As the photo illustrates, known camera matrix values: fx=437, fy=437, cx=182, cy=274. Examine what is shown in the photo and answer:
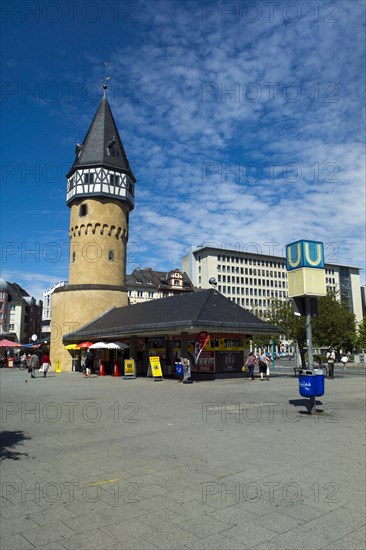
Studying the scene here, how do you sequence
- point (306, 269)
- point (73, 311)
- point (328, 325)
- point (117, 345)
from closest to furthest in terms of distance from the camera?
point (306, 269) < point (117, 345) < point (328, 325) < point (73, 311)

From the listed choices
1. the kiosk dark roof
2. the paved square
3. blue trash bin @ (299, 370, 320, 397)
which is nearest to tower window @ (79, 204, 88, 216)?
the kiosk dark roof

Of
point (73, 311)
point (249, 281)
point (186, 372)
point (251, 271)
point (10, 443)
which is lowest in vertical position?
point (10, 443)

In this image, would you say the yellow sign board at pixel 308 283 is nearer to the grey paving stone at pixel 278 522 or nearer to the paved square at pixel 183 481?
the paved square at pixel 183 481

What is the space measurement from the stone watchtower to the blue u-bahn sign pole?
32.9 m

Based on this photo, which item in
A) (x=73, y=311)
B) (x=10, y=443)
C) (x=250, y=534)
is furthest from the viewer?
(x=73, y=311)

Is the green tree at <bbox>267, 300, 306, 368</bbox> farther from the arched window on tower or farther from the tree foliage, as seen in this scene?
the arched window on tower

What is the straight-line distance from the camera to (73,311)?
4391 cm

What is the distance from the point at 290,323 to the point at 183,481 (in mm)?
28998

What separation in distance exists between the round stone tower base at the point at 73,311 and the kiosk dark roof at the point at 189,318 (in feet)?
29.5

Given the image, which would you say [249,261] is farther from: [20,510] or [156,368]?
[20,510]

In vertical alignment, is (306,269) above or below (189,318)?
above

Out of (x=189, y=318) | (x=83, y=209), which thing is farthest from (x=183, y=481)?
(x=83, y=209)

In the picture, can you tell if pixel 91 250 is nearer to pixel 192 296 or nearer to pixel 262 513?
pixel 192 296

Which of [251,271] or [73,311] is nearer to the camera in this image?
[73,311]
